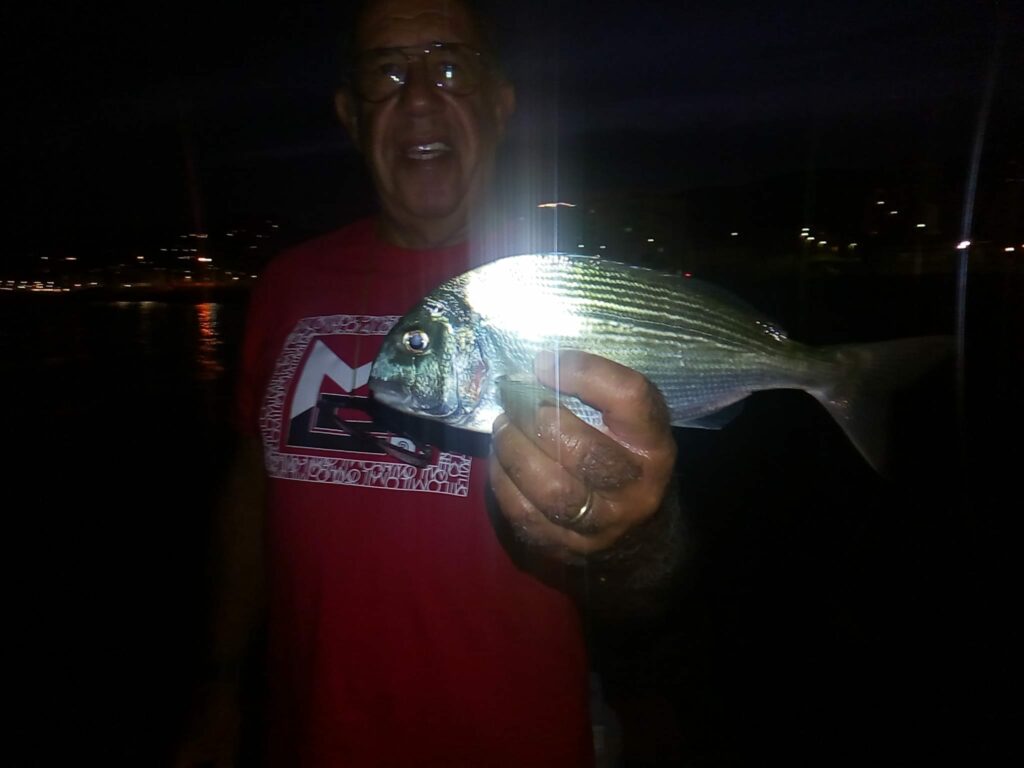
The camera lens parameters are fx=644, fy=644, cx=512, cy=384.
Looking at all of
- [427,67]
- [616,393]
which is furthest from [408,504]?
[427,67]

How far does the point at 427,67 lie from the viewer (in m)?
2.21

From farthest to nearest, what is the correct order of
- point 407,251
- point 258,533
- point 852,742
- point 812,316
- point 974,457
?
point 812,316
point 974,457
point 852,742
point 258,533
point 407,251

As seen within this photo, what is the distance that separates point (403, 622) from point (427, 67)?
1818mm

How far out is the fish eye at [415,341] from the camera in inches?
74.7

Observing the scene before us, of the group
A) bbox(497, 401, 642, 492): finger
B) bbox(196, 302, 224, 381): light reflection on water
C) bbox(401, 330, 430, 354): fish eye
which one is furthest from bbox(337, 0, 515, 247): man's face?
bbox(196, 302, 224, 381): light reflection on water

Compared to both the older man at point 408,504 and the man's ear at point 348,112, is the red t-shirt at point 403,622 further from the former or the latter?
the man's ear at point 348,112

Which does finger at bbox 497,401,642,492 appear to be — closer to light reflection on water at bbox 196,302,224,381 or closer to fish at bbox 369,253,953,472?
fish at bbox 369,253,953,472

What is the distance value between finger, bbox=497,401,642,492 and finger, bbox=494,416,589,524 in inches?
0.6

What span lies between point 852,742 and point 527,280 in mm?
3625

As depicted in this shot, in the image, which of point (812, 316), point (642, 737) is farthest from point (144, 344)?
point (812, 316)

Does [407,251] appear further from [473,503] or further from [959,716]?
[959,716]

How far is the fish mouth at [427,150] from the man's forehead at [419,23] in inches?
13.5

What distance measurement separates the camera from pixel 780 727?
392cm

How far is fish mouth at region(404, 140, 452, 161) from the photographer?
222 centimetres
